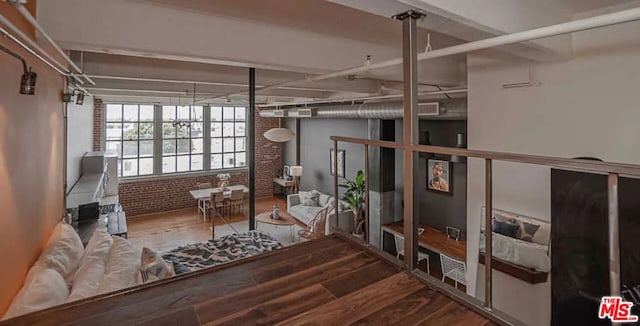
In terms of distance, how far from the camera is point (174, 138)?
9.64 m

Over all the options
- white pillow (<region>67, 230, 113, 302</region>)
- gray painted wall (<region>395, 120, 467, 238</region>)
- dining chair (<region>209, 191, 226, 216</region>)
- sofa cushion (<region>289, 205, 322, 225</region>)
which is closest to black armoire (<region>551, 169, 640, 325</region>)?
gray painted wall (<region>395, 120, 467, 238</region>)

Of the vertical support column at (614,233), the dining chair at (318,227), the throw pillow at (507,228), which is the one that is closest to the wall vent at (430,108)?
the throw pillow at (507,228)

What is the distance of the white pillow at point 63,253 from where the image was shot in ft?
9.05

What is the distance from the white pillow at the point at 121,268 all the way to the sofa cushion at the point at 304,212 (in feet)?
15.3

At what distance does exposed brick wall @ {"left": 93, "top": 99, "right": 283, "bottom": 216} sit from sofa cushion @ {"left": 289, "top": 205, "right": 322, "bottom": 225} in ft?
9.13

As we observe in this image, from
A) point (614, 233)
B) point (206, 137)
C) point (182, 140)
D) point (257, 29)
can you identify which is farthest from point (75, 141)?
point (614, 233)

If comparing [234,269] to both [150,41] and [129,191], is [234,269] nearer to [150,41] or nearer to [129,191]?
[150,41]

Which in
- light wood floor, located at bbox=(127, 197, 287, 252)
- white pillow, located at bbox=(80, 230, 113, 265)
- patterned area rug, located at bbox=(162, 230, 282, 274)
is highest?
white pillow, located at bbox=(80, 230, 113, 265)

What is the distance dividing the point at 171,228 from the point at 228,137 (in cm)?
356

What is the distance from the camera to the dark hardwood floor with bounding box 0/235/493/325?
1284 millimetres

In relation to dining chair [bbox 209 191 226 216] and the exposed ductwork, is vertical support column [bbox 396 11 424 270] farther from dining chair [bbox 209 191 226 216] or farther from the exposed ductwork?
dining chair [bbox 209 191 226 216]

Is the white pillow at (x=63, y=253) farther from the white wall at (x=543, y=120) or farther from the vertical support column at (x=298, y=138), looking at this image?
the vertical support column at (x=298, y=138)

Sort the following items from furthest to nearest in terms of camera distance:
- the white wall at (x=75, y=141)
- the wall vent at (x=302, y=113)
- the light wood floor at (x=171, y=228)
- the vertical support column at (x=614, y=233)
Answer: the wall vent at (x=302, y=113)
the light wood floor at (x=171, y=228)
the white wall at (x=75, y=141)
the vertical support column at (x=614, y=233)

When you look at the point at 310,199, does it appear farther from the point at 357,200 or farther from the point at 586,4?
the point at 586,4
